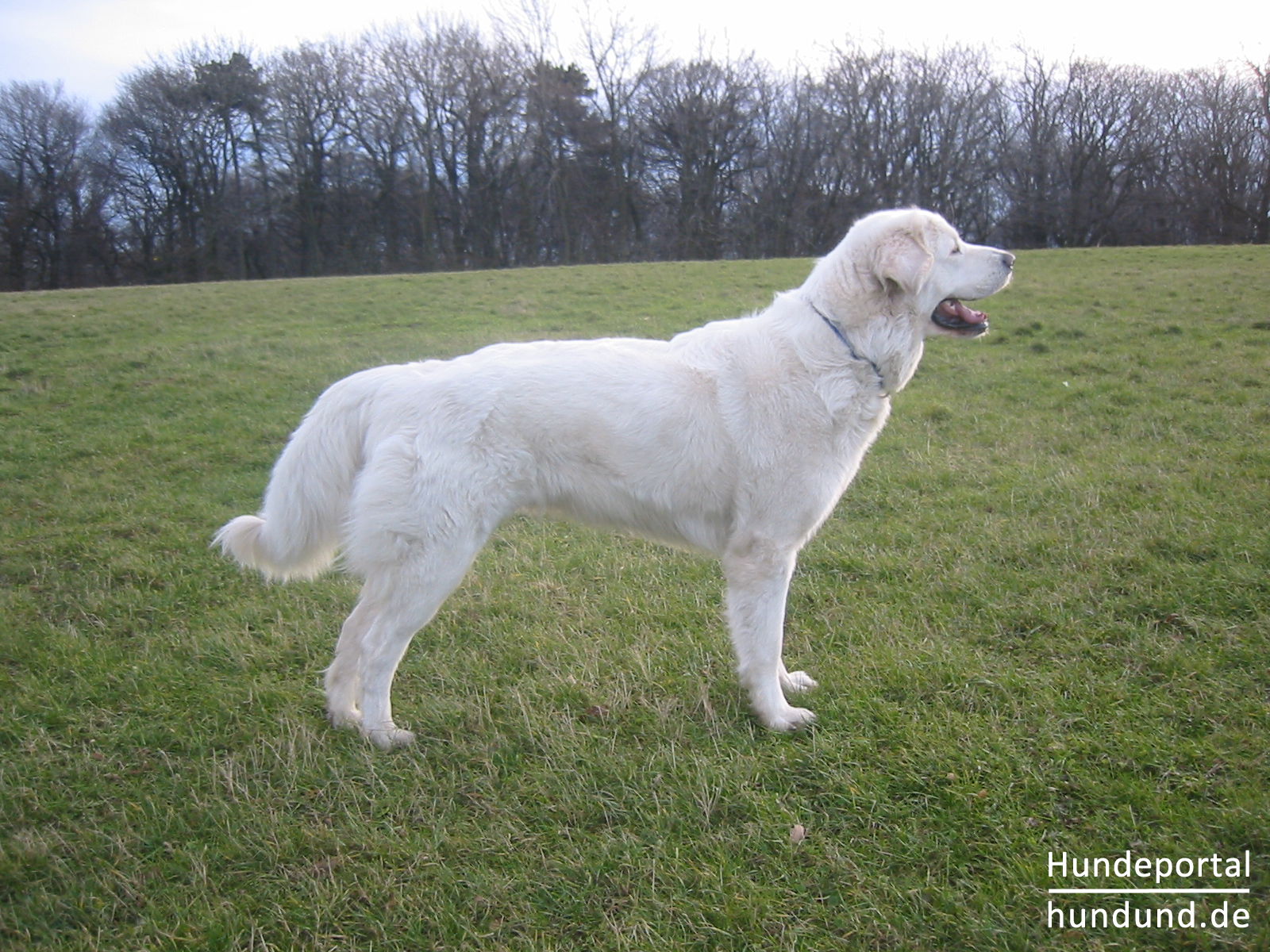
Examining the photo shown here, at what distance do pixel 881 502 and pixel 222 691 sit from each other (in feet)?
14.7

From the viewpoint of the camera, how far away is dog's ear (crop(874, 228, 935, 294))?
3.53 metres

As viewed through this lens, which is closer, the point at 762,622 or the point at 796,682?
the point at 762,622

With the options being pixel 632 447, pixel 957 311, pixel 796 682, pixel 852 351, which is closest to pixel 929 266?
pixel 957 311

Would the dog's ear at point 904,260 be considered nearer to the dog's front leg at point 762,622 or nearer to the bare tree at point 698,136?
the dog's front leg at point 762,622

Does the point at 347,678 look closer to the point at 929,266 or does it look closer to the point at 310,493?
the point at 310,493

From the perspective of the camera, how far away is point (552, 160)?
41.4 meters

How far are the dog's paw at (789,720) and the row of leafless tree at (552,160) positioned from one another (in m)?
37.5

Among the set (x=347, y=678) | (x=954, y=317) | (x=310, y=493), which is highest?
(x=954, y=317)

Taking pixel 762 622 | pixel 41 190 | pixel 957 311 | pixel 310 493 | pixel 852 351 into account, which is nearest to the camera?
pixel 310 493

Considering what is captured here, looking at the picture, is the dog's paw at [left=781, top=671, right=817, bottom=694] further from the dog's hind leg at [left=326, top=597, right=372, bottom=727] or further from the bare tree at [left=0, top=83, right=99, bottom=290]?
the bare tree at [left=0, top=83, right=99, bottom=290]

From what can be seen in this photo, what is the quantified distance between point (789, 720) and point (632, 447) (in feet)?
4.38

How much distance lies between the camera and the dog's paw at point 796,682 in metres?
3.68

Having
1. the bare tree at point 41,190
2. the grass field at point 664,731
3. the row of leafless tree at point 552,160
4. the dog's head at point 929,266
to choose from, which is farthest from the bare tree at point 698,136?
the dog's head at point 929,266

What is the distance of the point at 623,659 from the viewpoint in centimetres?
393
